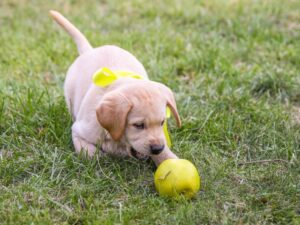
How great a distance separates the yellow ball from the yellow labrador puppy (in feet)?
0.45

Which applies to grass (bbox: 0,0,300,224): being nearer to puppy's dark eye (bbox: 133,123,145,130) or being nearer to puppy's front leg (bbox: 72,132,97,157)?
puppy's front leg (bbox: 72,132,97,157)

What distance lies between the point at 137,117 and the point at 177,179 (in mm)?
470

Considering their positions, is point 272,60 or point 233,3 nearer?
point 272,60

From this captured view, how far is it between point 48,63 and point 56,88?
61cm

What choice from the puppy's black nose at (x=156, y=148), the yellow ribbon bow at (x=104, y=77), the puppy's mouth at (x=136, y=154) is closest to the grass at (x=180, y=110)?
the puppy's mouth at (x=136, y=154)

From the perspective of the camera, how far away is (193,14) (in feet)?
24.2

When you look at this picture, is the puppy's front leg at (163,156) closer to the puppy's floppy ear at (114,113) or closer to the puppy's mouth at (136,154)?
the puppy's mouth at (136,154)

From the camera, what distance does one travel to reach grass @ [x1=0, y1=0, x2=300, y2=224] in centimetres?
365

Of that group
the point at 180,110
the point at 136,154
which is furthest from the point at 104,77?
the point at 180,110

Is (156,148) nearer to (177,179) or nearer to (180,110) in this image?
(177,179)

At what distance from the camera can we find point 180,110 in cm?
500

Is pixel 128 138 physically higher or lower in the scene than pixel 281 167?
higher

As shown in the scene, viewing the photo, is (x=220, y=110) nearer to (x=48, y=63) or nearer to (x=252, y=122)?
(x=252, y=122)

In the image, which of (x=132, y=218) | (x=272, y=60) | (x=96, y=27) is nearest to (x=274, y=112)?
(x=272, y=60)
